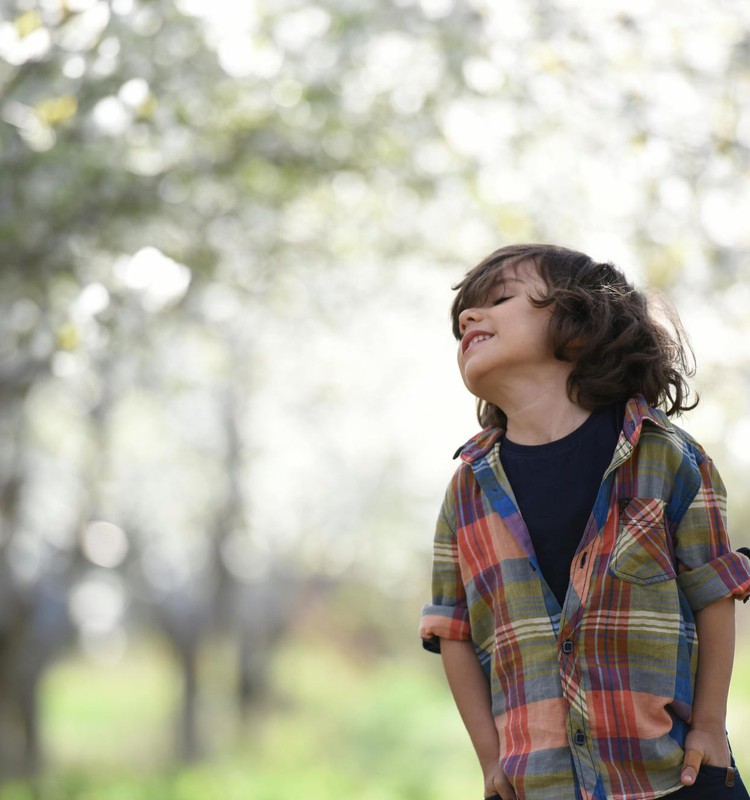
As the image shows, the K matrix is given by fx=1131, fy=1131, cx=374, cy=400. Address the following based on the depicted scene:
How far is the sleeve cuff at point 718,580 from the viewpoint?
190cm

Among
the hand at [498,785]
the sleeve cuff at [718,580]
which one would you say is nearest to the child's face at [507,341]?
the sleeve cuff at [718,580]

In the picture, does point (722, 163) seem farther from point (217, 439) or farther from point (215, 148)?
point (217, 439)

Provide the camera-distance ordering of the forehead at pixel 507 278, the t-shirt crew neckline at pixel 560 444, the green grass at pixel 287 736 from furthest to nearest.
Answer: the green grass at pixel 287 736 < the forehead at pixel 507 278 < the t-shirt crew neckline at pixel 560 444

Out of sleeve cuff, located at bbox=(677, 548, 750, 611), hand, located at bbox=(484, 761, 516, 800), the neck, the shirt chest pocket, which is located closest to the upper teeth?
the neck

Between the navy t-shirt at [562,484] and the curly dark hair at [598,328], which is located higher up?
the curly dark hair at [598,328]

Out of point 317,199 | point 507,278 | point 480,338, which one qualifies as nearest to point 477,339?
point 480,338

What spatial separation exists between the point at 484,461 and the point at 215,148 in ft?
14.4

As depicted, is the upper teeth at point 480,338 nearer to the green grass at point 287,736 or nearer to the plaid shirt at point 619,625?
the plaid shirt at point 619,625

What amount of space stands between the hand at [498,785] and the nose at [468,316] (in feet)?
2.68

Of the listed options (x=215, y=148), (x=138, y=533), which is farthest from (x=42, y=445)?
(x=215, y=148)

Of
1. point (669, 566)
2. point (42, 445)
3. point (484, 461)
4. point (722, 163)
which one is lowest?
point (669, 566)

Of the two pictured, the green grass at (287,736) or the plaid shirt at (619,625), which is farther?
the green grass at (287,736)

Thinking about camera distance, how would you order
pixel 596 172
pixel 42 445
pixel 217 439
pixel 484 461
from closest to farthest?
pixel 484 461
pixel 596 172
pixel 42 445
pixel 217 439

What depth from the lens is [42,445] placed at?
50.9 ft
